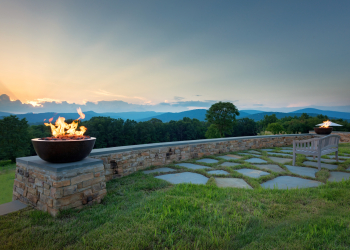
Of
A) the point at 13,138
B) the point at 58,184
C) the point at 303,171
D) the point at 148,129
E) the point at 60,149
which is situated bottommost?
the point at 13,138

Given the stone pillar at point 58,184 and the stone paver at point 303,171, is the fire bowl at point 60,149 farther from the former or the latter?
the stone paver at point 303,171

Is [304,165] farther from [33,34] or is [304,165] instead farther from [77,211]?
[33,34]

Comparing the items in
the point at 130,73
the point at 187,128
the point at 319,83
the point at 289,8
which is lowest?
the point at 187,128

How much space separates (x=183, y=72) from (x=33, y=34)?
7.08 m

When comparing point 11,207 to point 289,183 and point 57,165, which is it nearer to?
point 57,165

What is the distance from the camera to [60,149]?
6.78ft

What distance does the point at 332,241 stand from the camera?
135 cm

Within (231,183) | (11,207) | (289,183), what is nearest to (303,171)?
(289,183)

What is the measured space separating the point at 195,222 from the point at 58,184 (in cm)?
166

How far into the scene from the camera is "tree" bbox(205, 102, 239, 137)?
2486cm

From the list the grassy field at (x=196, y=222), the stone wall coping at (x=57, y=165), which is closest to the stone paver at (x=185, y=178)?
the grassy field at (x=196, y=222)

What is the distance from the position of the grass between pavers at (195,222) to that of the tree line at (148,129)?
46.0ft

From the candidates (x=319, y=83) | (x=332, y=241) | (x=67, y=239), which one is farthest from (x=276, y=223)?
(x=319, y=83)

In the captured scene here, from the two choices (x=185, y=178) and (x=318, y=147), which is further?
(x=318, y=147)
